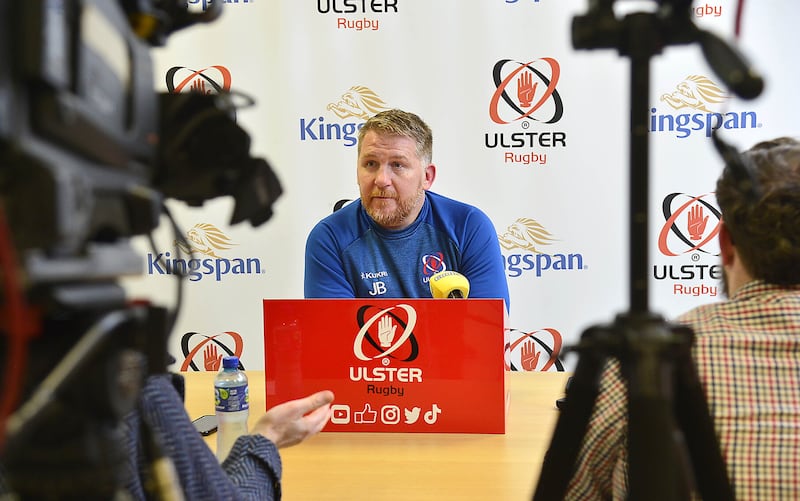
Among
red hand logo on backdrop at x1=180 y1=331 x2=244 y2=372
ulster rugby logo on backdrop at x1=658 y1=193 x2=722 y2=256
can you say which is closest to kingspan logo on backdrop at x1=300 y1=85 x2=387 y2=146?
red hand logo on backdrop at x1=180 y1=331 x2=244 y2=372

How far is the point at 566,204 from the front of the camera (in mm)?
2906

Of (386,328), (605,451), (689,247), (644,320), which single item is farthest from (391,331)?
(689,247)

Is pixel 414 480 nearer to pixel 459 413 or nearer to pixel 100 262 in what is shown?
pixel 459 413

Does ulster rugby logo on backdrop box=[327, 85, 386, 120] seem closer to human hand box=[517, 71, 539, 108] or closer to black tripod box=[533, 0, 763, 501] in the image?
human hand box=[517, 71, 539, 108]

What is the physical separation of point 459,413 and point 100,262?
105cm

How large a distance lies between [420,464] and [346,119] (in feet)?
6.61

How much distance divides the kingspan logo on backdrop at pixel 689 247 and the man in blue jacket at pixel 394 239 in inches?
39.8

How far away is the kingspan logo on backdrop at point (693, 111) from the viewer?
9.39ft

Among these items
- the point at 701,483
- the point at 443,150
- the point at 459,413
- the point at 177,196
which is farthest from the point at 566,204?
the point at 177,196

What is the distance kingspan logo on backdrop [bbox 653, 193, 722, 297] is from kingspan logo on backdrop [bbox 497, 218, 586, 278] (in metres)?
0.39

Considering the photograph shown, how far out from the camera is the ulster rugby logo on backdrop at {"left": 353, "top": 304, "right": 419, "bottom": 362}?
4.49 feet

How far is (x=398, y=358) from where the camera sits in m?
1.37

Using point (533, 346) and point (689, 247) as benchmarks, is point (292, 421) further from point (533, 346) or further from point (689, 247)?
point (689, 247)

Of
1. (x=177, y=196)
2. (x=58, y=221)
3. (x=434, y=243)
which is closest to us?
(x=58, y=221)
